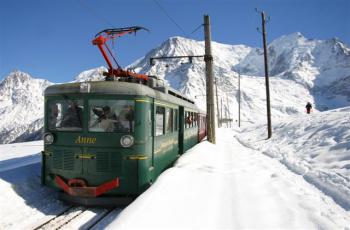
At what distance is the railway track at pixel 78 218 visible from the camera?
6660 millimetres

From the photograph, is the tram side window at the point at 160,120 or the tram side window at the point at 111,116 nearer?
the tram side window at the point at 111,116

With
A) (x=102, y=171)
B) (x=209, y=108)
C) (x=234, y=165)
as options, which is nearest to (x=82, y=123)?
(x=102, y=171)

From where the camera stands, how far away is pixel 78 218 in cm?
707

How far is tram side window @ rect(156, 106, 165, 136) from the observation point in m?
8.98

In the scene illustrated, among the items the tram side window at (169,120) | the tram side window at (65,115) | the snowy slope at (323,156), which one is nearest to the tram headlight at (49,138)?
the tram side window at (65,115)

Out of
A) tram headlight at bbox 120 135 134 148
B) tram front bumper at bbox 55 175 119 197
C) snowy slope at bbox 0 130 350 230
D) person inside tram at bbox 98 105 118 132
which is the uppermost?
person inside tram at bbox 98 105 118 132

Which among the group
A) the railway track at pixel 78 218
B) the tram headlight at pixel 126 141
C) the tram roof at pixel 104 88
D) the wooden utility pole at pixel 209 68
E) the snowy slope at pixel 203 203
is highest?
the wooden utility pole at pixel 209 68

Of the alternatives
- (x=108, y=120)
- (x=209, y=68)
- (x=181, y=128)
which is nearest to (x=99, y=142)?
(x=108, y=120)

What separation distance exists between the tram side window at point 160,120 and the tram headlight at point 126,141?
138 centimetres

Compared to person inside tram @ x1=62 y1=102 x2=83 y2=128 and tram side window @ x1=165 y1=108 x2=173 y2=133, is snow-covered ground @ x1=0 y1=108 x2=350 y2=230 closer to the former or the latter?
tram side window @ x1=165 y1=108 x2=173 y2=133

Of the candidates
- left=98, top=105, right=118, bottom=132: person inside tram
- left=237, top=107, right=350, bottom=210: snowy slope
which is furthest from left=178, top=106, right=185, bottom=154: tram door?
left=98, top=105, right=118, bottom=132: person inside tram

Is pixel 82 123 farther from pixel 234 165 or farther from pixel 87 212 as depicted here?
pixel 234 165

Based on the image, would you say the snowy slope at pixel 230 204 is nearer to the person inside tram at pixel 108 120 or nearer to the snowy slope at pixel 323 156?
the snowy slope at pixel 323 156

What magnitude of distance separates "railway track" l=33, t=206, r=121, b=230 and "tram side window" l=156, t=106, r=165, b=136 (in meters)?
2.37
